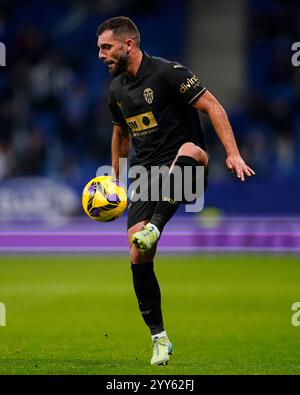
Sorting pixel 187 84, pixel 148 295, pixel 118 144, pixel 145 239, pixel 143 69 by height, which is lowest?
pixel 148 295

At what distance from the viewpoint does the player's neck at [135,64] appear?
7.84 m

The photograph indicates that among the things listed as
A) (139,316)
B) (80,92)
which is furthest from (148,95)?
(80,92)

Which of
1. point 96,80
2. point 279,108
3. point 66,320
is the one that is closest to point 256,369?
point 66,320

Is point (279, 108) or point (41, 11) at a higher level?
point (41, 11)

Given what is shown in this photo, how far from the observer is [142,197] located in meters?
7.83

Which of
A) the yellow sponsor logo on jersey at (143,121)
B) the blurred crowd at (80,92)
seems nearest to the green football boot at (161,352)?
the yellow sponsor logo on jersey at (143,121)

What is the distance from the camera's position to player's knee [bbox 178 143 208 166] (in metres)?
7.60

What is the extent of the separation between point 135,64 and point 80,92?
50.3 ft

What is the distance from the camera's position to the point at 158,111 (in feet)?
25.7

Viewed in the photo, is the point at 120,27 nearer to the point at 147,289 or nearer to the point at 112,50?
the point at 112,50

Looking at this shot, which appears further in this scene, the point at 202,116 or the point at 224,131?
the point at 202,116

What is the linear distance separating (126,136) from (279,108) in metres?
14.6
